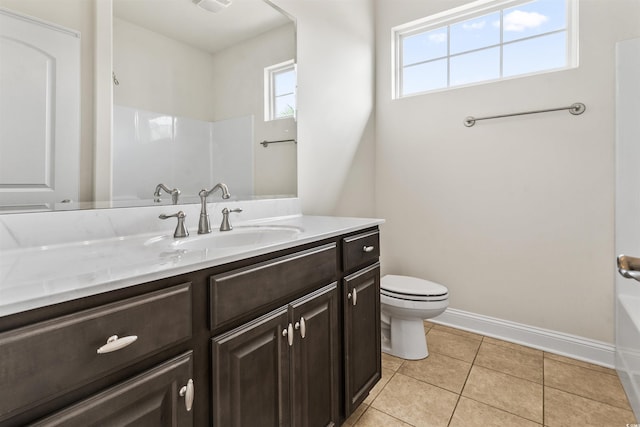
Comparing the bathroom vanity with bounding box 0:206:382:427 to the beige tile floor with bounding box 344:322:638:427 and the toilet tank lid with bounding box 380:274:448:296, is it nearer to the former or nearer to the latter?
the beige tile floor with bounding box 344:322:638:427

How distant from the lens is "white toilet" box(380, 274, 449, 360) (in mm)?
1826

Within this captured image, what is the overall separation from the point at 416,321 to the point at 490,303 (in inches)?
26.6

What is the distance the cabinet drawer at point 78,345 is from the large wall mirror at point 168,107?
1.95 feet

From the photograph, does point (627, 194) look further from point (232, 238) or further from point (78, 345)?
point (78, 345)

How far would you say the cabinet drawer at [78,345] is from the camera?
1.56 feet

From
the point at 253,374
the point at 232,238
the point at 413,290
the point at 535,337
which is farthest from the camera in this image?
the point at 535,337

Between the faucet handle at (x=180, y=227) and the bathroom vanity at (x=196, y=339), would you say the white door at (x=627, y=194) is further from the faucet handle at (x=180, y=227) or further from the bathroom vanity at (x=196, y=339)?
the faucet handle at (x=180, y=227)

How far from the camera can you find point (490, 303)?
2.22 meters

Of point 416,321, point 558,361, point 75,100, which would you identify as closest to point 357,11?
point 75,100

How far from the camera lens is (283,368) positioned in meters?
0.97

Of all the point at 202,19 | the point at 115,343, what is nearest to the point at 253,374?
the point at 115,343

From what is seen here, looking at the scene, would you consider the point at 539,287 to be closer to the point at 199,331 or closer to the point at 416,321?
the point at 416,321

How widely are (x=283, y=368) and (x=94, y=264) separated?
59 cm

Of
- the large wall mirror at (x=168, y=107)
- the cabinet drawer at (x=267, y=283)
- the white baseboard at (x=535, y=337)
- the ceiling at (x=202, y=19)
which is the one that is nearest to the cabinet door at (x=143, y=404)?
the cabinet drawer at (x=267, y=283)
